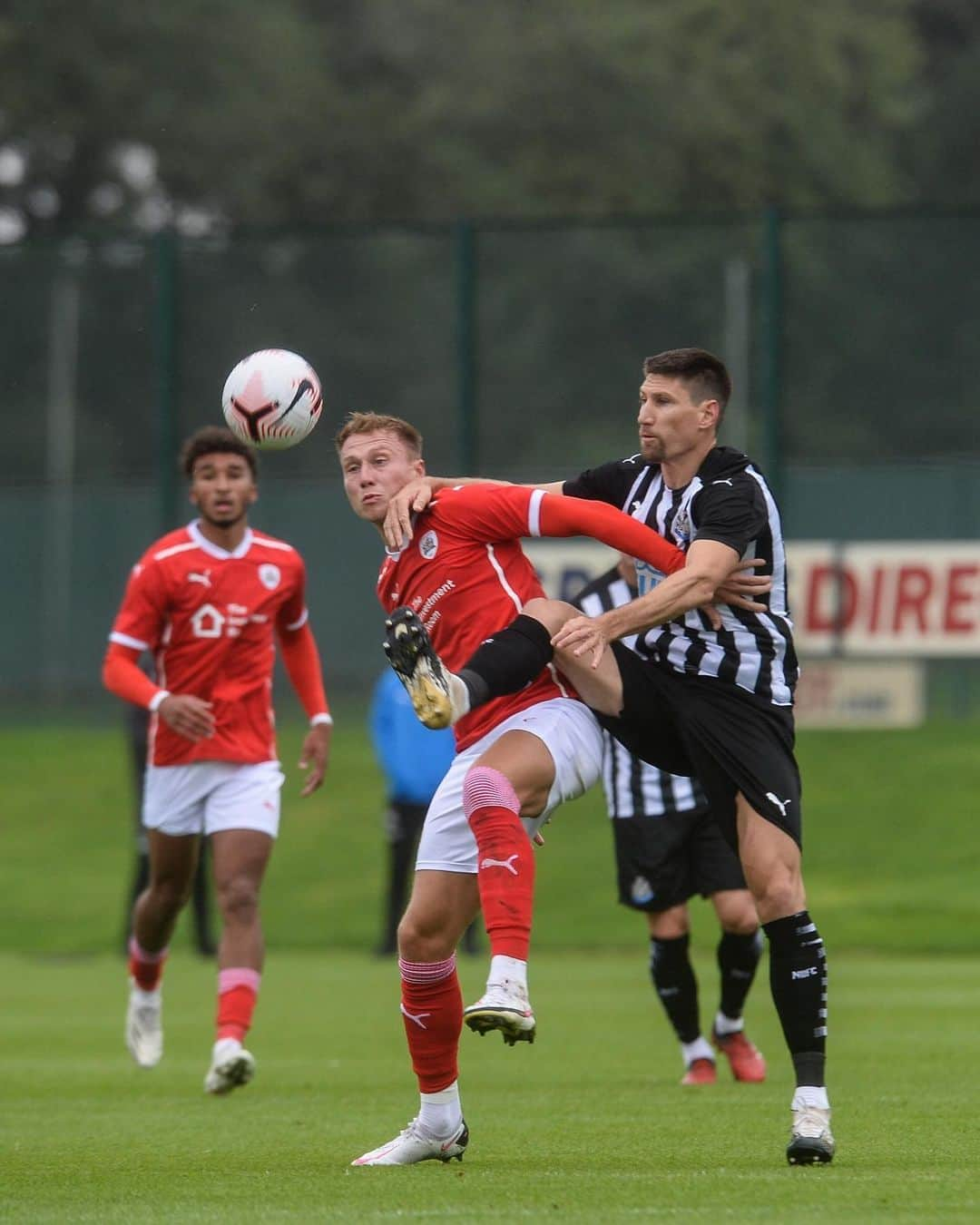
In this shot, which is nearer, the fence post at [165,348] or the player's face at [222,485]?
the player's face at [222,485]

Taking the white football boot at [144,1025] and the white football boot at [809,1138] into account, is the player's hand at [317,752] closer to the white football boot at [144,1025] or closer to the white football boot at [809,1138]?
the white football boot at [144,1025]

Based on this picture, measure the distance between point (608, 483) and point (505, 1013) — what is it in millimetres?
1940

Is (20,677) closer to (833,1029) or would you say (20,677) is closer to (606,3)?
(833,1029)

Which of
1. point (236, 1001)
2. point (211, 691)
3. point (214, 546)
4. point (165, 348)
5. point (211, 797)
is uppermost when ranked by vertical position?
point (165, 348)

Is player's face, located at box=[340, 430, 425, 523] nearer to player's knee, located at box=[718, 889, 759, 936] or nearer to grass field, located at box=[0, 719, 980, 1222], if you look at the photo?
grass field, located at box=[0, 719, 980, 1222]

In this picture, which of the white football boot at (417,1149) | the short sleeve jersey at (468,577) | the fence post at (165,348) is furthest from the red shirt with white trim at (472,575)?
the fence post at (165,348)

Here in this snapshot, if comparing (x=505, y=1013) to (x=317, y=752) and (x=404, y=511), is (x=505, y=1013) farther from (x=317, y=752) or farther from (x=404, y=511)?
(x=317, y=752)

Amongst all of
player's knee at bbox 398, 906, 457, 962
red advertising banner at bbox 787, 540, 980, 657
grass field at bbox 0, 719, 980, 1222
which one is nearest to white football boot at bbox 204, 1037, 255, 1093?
grass field at bbox 0, 719, 980, 1222

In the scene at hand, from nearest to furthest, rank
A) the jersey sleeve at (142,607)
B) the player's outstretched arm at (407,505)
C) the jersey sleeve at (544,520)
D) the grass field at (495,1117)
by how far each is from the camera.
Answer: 1. the grass field at (495,1117)
2. the jersey sleeve at (544,520)
3. the player's outstretched arm at (407,505)
4. the jersey sleeve at (142,607)

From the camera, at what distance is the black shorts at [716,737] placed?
6.43m

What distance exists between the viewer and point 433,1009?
6570mm

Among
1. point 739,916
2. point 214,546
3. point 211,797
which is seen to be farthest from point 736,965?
point 214,546

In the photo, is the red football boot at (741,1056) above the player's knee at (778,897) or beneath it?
beneath

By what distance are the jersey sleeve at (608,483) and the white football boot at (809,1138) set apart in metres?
1.97
